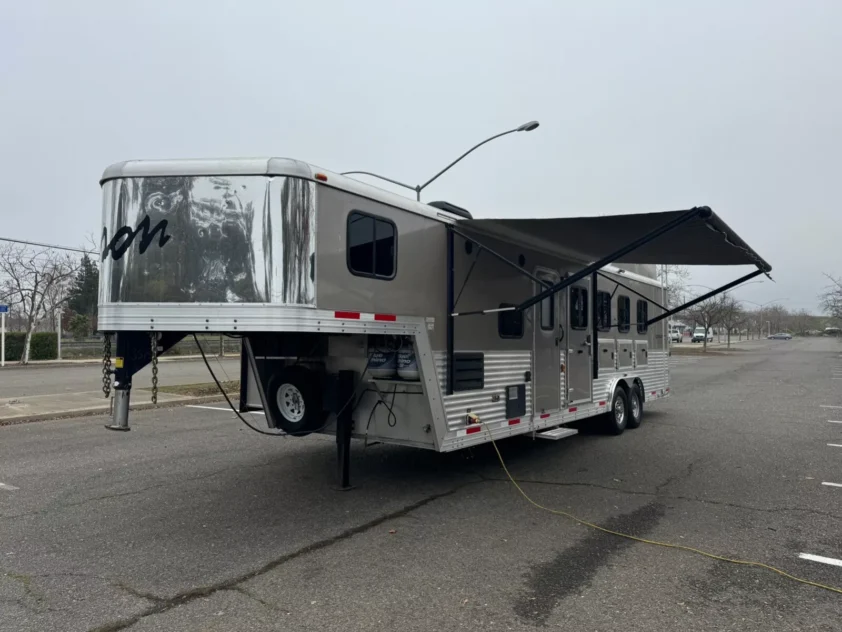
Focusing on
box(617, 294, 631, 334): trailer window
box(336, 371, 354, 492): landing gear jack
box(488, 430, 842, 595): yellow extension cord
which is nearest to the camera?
box(488, 430, 842, 595): yellow extension cord

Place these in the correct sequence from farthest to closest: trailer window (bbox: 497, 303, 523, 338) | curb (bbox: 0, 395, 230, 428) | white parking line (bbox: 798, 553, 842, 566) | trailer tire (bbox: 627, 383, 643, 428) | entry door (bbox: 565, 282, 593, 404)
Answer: curb (bbox: 0, 395, 230, 428) < trailer tire (bbox: 627, 383, 643, 428) < entry door (bbox: 565, 282, 593, 404) < trailer window (bbox: 497, 303, 523, 338) < white parking line (bbox: 798, 553, 842, 566)

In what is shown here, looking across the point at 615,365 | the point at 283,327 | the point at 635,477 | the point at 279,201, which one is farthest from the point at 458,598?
the point at 615,365

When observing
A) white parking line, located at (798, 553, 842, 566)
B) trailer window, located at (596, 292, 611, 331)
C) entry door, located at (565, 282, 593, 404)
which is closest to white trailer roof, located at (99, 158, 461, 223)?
entry door, located at (565, 282, 593, 404)

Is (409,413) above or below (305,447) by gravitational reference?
above

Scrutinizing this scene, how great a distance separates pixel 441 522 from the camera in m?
5.46

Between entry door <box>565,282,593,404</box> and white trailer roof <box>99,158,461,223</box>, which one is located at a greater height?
white trailer roof <box>99,158,461,223</box>

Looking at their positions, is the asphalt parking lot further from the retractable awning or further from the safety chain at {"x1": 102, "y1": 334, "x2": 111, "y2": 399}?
the retractable awning

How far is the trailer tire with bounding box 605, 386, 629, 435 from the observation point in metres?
9.71

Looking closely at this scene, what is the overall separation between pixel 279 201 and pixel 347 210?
0.68 m

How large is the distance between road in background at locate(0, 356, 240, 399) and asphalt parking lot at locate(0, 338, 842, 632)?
20.3 ft

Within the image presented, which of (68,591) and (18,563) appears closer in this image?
(68,591)

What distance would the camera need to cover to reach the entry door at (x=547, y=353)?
7559mm

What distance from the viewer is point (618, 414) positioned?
9.97 metres

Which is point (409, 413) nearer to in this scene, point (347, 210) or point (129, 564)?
point (347, 210)
